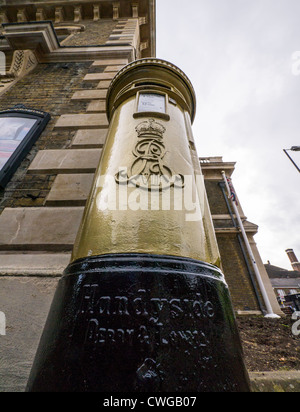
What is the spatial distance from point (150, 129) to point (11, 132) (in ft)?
8.32

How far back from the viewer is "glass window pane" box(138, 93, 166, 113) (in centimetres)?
178

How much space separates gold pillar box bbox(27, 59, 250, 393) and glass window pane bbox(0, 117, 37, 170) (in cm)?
217

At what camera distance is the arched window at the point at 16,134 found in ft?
8.34

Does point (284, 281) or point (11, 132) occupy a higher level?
point (284, 281)

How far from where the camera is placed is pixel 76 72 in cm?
430

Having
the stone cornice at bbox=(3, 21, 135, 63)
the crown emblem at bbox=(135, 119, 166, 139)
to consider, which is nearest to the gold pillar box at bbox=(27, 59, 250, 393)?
the crown emblem at bbox=(135, 119, 166, 139)

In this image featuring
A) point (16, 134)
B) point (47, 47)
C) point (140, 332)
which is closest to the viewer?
point (140, 332)

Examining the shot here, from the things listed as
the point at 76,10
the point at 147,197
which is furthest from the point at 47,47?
the point at 147,197

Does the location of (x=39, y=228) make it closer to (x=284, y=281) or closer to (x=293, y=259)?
(x=284, y=281)

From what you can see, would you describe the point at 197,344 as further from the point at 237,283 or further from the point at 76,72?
the point at 237,283

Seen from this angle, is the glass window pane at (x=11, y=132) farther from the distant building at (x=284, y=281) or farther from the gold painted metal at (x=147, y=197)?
the distant building at (x=284, y=281)

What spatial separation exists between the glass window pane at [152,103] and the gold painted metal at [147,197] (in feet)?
0.25

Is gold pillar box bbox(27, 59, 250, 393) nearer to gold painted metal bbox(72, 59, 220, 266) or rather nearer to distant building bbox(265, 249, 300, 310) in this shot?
gold painted metal bbox(72, 59, 220, 266)

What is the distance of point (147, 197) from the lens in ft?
3.84
